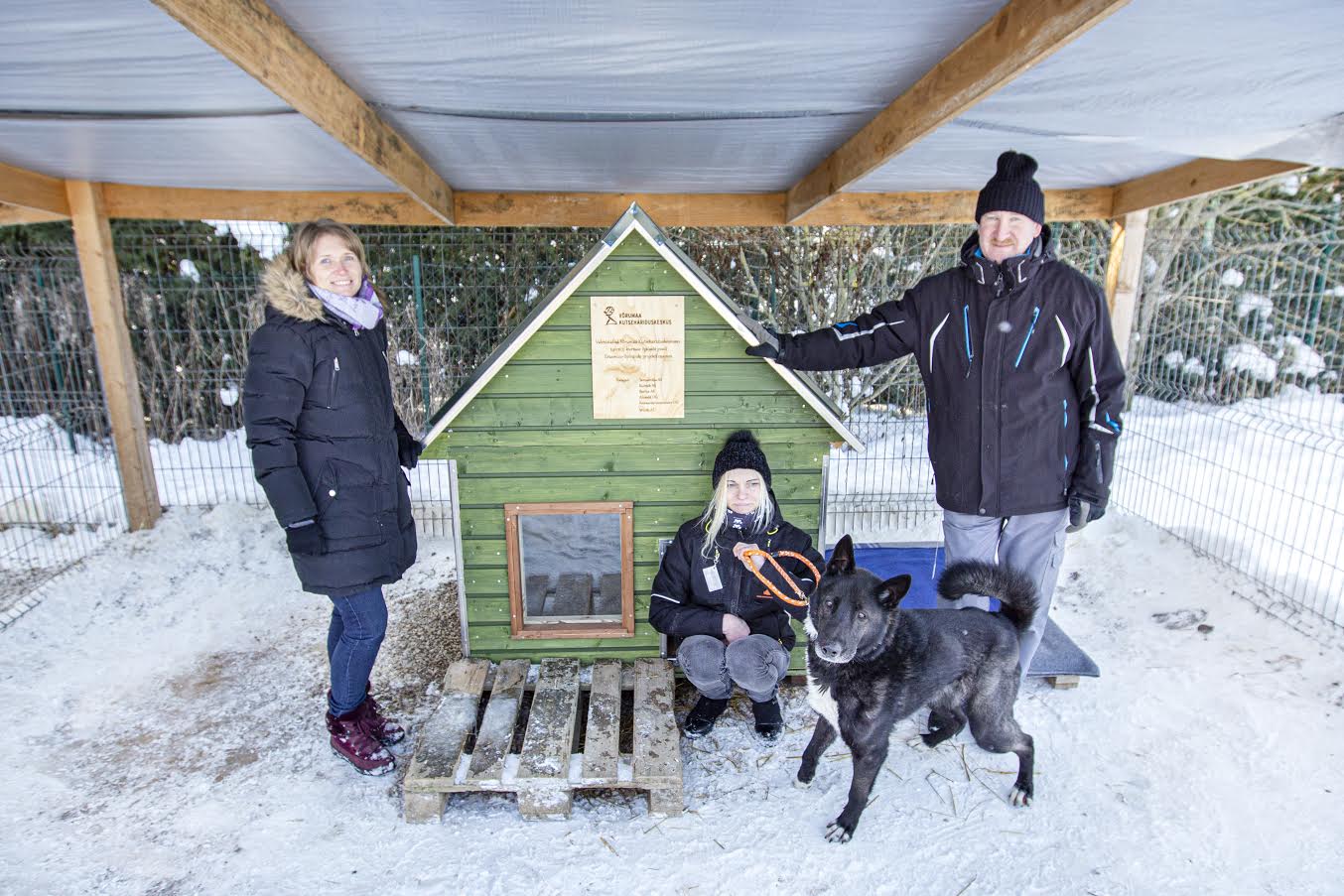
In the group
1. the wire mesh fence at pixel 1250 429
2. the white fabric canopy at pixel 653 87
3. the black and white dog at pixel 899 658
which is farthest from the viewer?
the wire mesh fence at pixel 1250 429

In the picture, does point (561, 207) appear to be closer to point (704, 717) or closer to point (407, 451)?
point (407, 451)

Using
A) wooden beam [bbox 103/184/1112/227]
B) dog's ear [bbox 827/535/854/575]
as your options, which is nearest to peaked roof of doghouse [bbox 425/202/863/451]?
dog's ear [bbox 827/535/854/575]

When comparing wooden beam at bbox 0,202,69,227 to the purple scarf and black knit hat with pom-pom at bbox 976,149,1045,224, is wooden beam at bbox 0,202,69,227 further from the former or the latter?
black knit hat with pom-pom at bbox 976,149,1045,224

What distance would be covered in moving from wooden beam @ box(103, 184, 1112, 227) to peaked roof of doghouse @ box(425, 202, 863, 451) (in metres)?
2.07

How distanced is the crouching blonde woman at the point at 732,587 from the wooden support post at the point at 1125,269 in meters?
3.70

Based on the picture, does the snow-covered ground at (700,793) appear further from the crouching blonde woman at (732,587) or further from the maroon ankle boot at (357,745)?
the crouching blonde woman at (732,587)

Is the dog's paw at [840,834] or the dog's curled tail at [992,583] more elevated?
the dog's curled tail at [992,583]

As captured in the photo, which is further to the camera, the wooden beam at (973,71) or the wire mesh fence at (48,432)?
the wire mesh fence at (48,432)

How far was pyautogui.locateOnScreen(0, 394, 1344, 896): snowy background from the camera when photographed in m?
2.34

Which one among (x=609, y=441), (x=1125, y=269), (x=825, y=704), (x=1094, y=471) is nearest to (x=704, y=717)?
(x=825, y=704)

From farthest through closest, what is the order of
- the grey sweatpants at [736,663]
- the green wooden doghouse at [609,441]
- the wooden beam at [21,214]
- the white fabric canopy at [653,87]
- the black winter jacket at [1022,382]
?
1. the wooden beam at [21,214]
2. the green wooden doghouse at [609,441]
3. the grey sweatpants at [736,663]
4. the black winter jacket at [1022,382]
5. the white fabric canopy at [653,87]

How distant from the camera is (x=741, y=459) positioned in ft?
9.31

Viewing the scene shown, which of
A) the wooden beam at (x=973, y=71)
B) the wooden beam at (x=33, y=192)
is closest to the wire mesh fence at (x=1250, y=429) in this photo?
the wooden beam at (x=973, y=71)

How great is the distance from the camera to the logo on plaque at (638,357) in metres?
3.02
